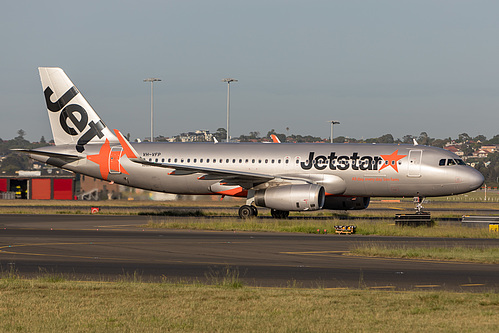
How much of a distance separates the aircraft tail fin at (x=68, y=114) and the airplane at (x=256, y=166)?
7 centimetres

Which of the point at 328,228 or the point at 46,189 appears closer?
the point at 328,228

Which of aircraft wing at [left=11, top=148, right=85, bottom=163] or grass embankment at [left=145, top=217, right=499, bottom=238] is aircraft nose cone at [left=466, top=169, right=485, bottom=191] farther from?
aircraft wing at [left=11, top=148, right=85, bottom=163]

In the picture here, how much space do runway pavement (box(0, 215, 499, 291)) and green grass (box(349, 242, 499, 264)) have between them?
883mm

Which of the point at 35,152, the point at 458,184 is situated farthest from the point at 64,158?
the point at 458,184

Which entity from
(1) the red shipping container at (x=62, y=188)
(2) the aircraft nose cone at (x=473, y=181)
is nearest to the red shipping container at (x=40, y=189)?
(1) the red shipping container at (x=62, y=188)

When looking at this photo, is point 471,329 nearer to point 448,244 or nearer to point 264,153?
point 448,244

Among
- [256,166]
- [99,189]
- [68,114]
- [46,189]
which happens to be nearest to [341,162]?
[256,166]

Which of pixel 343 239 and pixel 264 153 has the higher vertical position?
pixel 264 153

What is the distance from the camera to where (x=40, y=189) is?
90500mm

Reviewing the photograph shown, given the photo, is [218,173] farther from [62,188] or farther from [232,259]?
[62,188]

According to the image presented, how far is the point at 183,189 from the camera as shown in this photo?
147 feet

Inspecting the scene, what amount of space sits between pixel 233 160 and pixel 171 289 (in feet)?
93.7

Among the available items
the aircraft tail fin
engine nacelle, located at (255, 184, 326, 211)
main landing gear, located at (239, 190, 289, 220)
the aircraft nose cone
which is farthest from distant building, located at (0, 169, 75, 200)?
the aircraft nose cone

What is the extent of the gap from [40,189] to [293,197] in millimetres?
59307
